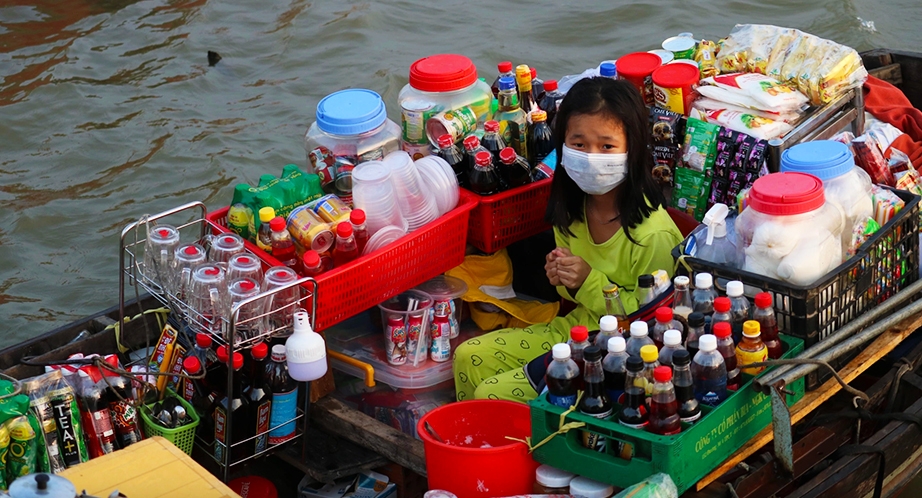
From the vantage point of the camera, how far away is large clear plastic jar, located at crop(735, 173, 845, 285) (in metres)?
3.29

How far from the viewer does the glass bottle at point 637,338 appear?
123 inches

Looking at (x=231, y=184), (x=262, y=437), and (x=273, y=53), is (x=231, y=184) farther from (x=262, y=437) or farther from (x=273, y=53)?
(x=262, y=437)

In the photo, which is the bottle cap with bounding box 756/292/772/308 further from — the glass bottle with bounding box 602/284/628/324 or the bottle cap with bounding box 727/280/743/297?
the glass bottle with bounding box 602/284/628/324

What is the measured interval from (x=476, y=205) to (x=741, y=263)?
3.74 feet

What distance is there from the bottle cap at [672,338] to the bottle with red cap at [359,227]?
131 centimetres

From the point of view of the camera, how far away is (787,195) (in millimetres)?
3303

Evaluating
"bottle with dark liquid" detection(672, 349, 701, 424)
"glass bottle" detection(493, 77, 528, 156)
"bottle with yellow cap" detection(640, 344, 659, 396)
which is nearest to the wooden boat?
"bottle with dark liquid" detection(672, 349, 701, 424)

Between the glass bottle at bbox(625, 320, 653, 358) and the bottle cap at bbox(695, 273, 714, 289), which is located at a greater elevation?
the bottle cap at bbox(695, 273, 714, 289)

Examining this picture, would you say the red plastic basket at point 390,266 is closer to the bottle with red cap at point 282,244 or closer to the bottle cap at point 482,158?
the bottle with red cap at point 282,244

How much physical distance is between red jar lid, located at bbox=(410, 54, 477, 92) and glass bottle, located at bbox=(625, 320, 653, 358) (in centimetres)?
166

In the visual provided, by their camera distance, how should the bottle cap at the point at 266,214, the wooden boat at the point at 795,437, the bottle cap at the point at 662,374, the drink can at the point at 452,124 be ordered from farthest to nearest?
the drink can at the point at 452,124, the bottle cap at the point at 266,214, the wooden boat at the point at 795,437, the bottle cap at the point at 662,374

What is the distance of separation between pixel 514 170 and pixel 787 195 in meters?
1.27

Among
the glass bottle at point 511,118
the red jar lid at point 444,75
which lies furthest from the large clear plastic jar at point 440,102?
the glass bottle at point 511,118

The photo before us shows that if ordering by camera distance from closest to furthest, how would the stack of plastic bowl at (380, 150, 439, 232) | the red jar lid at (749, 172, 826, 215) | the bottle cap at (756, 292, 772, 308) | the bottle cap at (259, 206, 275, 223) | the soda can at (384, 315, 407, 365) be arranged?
the bottle cap at (756, 292, 772, 308) → the red jar lid at (749, 172, 826, 215) → the bottle cap at (259, 206, 275, 223) → the stack of plastic bowl at (380, 150, 439, 232) → the soda can at (384, 315, 407, 365)
